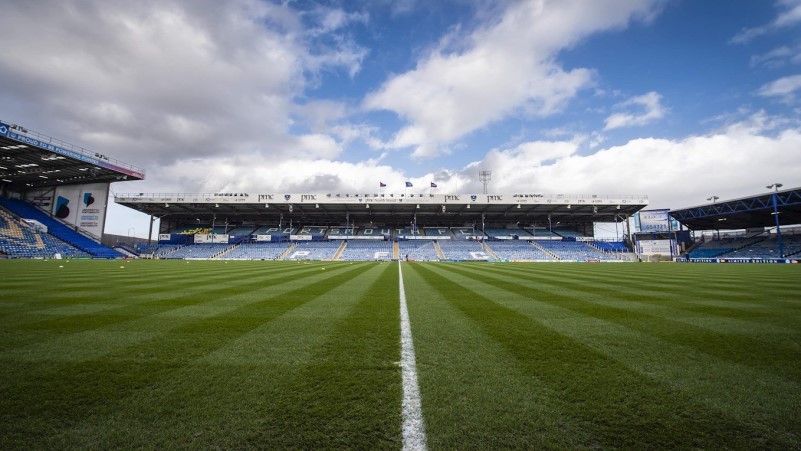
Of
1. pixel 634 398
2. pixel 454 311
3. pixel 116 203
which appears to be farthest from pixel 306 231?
pixel 634 398

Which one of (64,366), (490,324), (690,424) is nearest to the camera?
(690,424)

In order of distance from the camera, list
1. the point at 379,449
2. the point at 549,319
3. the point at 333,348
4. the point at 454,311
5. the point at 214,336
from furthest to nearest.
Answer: the point at 454,311 < the point at 549,319 < the point at 214,336 < the point at 333,348 < the point at 379,449

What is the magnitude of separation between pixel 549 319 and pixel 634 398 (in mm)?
2898

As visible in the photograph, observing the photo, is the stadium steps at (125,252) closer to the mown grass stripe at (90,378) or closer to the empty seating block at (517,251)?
the empty seating block at (517,251)

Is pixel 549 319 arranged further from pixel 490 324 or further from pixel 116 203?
pixel 116 203

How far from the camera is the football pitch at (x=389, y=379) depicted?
74.2 inches

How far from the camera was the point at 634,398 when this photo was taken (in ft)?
7.72

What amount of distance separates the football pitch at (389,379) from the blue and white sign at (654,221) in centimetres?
4828

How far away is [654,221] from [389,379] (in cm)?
5433

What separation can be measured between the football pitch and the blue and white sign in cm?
4828

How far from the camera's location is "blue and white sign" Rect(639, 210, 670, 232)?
4391 centimetres

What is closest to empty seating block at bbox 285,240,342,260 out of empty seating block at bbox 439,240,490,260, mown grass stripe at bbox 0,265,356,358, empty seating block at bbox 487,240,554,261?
empty seating block at bbox 439,240,490,260

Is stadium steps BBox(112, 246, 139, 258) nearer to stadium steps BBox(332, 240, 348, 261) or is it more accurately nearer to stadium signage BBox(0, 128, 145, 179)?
stadium signage BBox(0, 128, 145, 179)

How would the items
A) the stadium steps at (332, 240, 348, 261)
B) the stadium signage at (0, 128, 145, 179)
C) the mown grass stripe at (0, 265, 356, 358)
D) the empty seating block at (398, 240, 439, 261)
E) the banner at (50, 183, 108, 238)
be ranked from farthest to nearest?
the stadium steps at (332, 240, 348, 261) < the empty seating block at (398, 240, 439, 261) < the banner at (50, 183, 108, 238) < the stadium signage at (0, 128, 145, 179) < the mown grass stripe at (0, 265, 356, 358)
